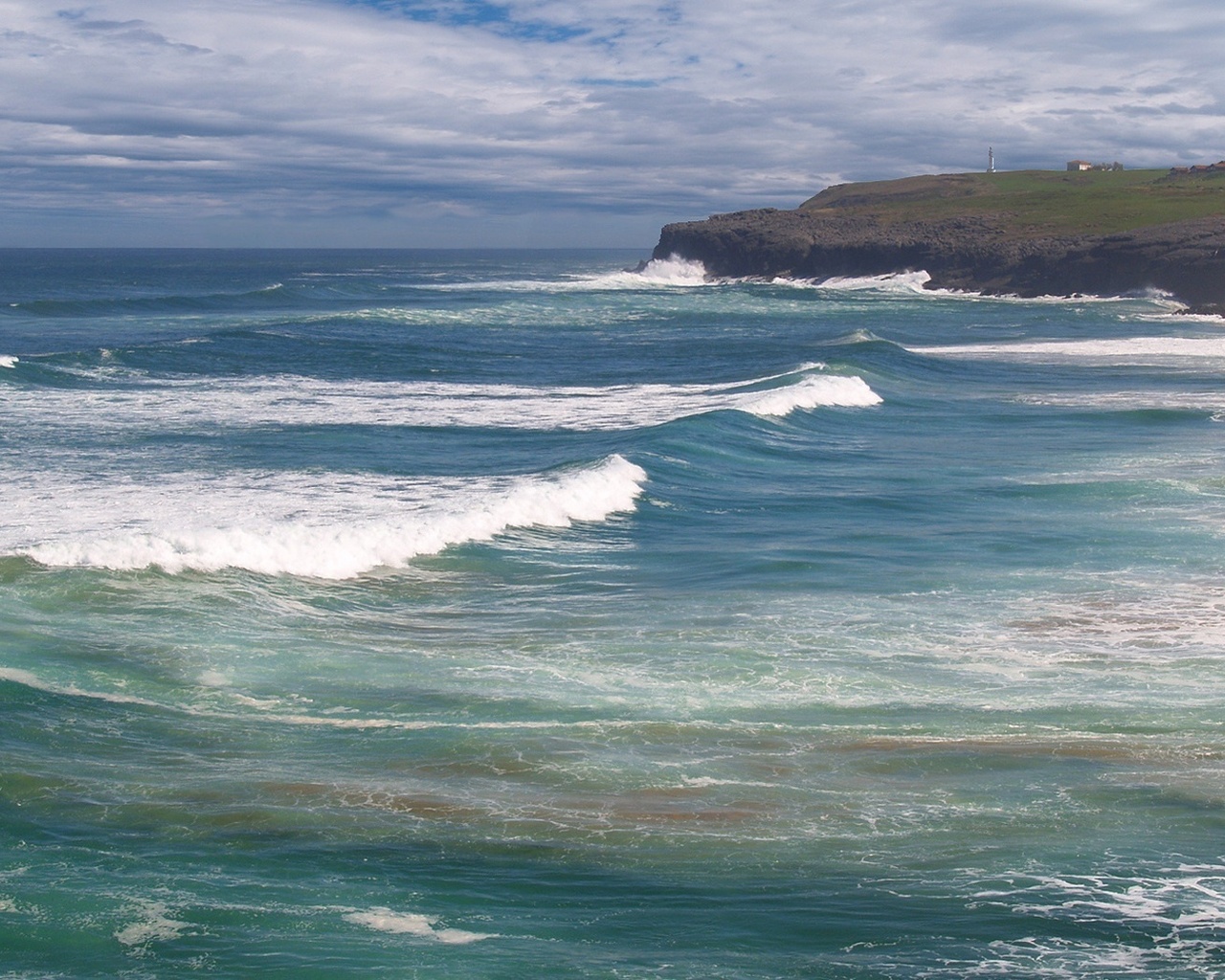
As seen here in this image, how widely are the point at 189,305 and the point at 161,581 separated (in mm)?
57933

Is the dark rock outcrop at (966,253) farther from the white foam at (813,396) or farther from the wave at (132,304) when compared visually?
the wave at (132,304)

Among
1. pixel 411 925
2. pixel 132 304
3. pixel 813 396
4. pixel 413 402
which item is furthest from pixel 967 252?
pixel 411 925

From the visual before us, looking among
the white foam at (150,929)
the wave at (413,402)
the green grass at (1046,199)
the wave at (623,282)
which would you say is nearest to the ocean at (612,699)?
the white foam at (150,929)

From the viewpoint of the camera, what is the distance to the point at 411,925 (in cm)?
717

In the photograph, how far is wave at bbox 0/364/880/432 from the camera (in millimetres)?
27875

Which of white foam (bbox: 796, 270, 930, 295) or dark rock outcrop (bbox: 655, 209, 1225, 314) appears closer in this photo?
dark rock outcrop (bbox: 655, 209, 1225, 314)

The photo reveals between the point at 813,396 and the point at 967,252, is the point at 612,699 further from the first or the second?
the point at 967,252

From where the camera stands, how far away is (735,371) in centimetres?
4006

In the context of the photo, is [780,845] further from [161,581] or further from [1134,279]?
[1134,279]

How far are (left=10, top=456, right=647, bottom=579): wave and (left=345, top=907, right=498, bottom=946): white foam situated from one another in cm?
801

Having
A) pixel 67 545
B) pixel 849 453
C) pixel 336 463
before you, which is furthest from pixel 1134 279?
pixel 67 545

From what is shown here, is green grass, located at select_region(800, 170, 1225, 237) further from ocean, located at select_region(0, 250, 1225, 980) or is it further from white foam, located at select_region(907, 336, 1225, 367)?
ocean, located at select_region(0, 250, 1225, 980)

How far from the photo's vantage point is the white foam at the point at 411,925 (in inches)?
278

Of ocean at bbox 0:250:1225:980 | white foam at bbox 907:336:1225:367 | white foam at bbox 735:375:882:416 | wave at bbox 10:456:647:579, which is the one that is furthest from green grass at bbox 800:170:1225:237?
wave at bbox 10:456:647:579
